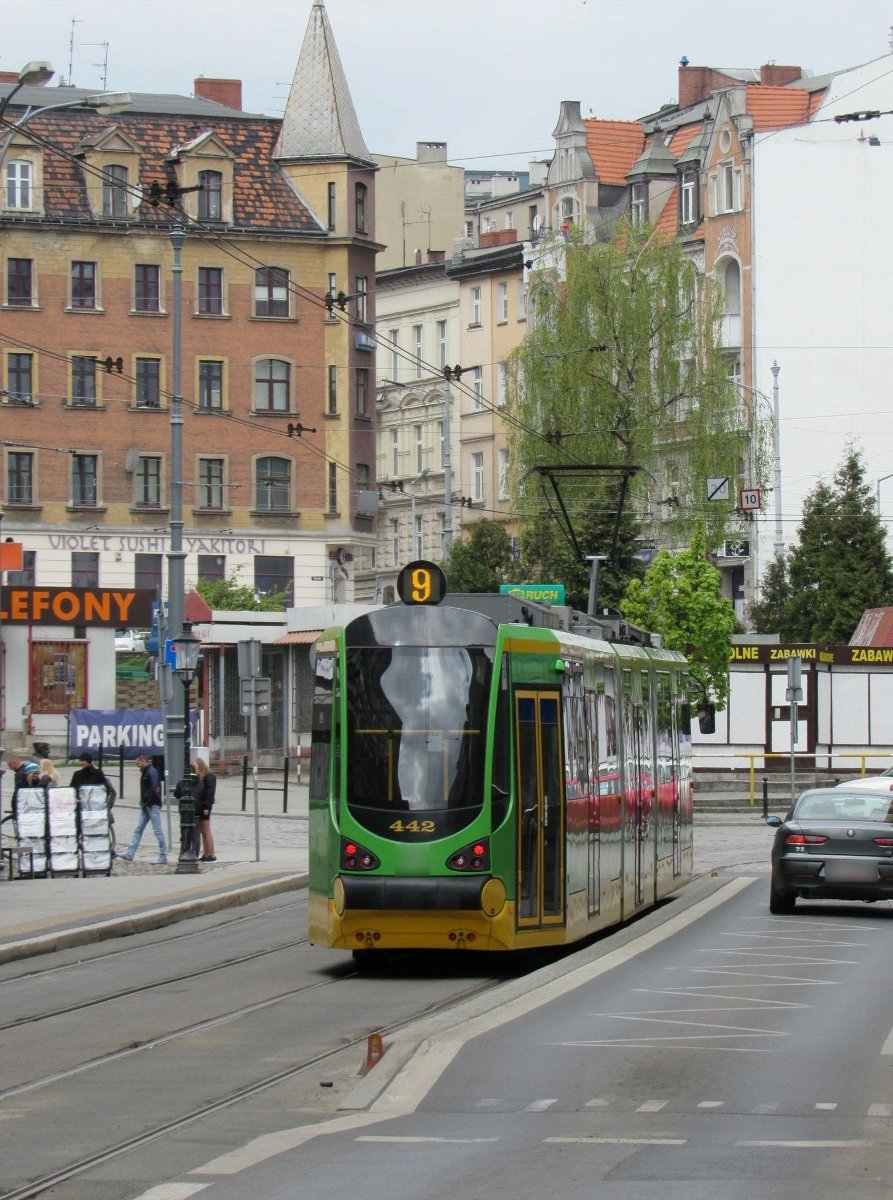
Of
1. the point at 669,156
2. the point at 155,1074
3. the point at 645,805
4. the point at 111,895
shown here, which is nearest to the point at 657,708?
the point at 645,805

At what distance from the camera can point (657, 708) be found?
2503cm

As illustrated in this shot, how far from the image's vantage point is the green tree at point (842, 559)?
228 ft

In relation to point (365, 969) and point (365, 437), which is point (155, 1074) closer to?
point (365, 969)

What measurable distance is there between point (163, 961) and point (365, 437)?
58.7 metres

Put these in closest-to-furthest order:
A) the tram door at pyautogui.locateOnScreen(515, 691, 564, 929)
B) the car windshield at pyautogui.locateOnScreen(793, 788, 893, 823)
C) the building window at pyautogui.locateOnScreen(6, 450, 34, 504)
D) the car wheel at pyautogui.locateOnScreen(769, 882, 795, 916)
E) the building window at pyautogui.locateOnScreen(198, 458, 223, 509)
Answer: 1. the tram door at pyautogui.locateOnScreen(515, 691, 564, 929)
2. the car wheel at pyautogui.locateOnScreen(769, 882, 795, 916)
3. the car windshield at pyautogui.locateOnScreen(793, 788, 893, 823)
4. the building window at pyautogui.locateOnScreen(6, 450, 34, 504)
5. the building window at pyautogui.locateOnScreen(198, 458, 223, 509)

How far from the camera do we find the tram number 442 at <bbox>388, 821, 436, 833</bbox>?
56.1 feet

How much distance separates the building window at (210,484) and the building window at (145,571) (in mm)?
2353

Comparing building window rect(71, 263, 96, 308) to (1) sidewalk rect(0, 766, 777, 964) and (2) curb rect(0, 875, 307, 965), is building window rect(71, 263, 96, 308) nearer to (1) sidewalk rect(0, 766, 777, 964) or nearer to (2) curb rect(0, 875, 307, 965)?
(1) sidewalk rect(0, 766, 777, 964)

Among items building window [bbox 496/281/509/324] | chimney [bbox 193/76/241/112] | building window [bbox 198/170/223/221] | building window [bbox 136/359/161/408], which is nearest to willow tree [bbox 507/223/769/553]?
building window [bbox 136/359/161/408]

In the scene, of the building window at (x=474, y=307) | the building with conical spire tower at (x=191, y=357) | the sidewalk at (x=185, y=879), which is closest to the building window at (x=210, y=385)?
the building with conical spire tower at (x=191, y=357)

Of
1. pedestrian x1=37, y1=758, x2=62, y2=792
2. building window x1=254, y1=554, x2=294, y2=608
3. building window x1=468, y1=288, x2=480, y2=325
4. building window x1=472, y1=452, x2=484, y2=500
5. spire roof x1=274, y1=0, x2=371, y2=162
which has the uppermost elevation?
spire roof x1=274, y1=0, x2=371, y2=162

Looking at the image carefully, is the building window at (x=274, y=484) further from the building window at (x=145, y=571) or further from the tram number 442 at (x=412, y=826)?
the tram number 442 at (x=412, y=826)

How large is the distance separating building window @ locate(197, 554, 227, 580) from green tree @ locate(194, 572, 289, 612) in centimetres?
200

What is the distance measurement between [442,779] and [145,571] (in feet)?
192
